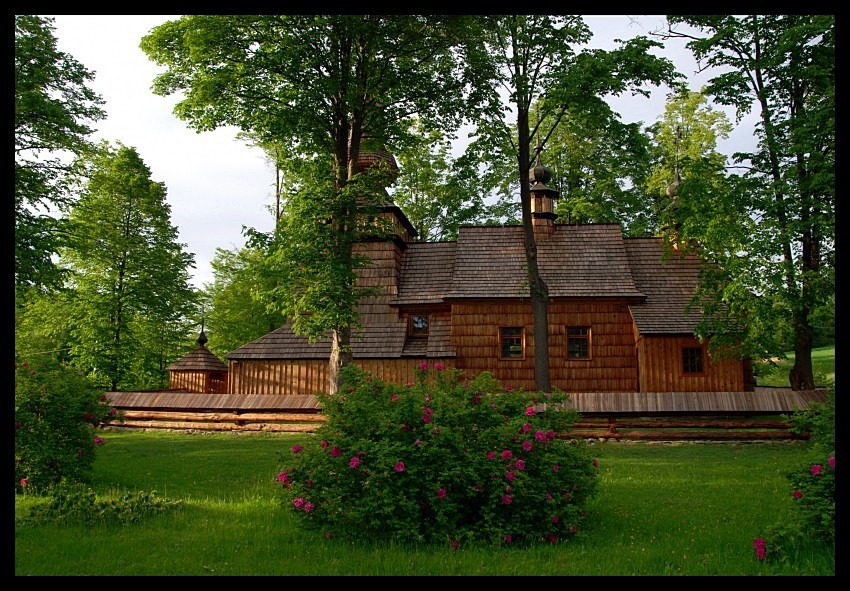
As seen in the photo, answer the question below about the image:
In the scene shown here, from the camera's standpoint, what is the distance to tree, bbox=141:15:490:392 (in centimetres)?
1777

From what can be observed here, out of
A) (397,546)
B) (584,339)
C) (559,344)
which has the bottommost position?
(397,546)

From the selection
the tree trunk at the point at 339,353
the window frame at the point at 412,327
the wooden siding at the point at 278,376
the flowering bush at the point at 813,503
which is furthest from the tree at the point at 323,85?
the flowering bush at the point at 813,503

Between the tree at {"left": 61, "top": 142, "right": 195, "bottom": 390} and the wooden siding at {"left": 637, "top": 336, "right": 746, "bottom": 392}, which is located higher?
the tree at {"left": 61, "top": 142, "right": 195, "bottom": 390}

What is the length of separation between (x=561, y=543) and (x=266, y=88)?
50.3 feet

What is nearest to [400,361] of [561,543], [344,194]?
[344,194]

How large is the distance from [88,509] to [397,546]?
400 centimetres

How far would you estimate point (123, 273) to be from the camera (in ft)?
92.8

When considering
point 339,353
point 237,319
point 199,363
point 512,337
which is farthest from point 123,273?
point 512,337

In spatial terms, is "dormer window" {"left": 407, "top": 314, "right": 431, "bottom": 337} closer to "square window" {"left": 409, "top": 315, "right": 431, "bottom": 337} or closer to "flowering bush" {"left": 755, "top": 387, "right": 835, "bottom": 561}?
"square window" {"left": 409, "top": 315, "right": 431, "bottom": 337}

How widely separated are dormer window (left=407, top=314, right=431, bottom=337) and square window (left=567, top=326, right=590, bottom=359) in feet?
16.5

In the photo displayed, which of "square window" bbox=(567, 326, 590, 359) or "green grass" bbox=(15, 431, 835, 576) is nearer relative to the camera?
"green grass" bbox=(15, 431, 835, 576)

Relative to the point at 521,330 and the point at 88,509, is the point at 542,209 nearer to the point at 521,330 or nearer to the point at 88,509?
the point at 521,330

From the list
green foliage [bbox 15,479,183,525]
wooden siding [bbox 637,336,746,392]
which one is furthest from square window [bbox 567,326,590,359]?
green foliage [bbox 15,479,183,525]

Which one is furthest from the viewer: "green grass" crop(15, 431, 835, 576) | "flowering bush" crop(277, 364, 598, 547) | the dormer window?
the dormer window
